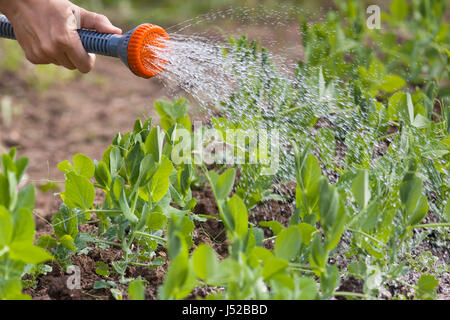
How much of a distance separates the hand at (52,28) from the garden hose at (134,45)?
4 centimetres

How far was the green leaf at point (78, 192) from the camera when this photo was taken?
1307mm

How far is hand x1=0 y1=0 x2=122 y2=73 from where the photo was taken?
157 cm

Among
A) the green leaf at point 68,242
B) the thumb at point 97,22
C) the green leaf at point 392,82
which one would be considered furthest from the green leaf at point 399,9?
the green leaf at point 68,242

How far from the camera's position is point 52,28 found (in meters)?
1.58

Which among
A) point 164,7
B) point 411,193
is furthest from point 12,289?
point 164,7

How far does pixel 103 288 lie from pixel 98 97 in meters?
2.14

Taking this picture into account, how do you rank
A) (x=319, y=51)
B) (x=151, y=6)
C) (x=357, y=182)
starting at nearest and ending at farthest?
(x=357, y=182) → (x=319, y=51) → (x=151, y=6)

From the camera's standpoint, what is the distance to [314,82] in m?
1.86

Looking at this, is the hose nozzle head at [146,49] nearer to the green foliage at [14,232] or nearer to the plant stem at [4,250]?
the green foliage at [14,232]

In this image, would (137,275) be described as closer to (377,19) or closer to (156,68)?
(156,68)

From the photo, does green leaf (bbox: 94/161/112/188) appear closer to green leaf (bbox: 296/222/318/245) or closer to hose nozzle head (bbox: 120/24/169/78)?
hose nozzle head (bbox: 120/24/169/78)

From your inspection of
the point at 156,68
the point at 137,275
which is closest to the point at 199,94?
the point at 156,68

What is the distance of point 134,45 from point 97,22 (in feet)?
0.65

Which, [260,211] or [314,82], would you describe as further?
[314,82]
